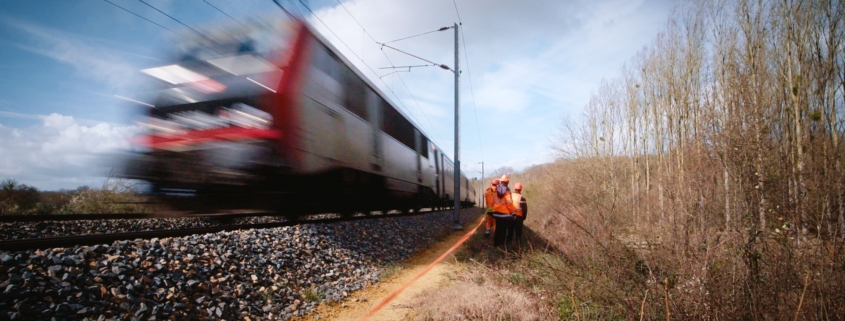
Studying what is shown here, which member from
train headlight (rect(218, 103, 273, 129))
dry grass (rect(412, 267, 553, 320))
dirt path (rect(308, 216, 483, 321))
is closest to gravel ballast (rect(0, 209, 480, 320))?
dirt path (rect(308, 216, 483, 321))

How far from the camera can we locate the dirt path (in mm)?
4074

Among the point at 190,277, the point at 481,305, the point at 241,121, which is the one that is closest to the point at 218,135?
the point at 241,121

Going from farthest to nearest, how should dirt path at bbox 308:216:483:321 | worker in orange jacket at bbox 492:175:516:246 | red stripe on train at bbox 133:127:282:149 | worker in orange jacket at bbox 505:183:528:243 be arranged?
1. worker in orange jacket at bbox 505:183:528:243
2. worker in orange jacket at bbox 492:175:516:246
3. red stripe on train at bbox 133:127:282:149
4. dirt path at bbox 308:216:483:321

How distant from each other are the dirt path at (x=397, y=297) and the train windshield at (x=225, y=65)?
3.24 meters

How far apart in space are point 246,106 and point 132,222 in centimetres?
372

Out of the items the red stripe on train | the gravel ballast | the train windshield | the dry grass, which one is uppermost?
the train windshield

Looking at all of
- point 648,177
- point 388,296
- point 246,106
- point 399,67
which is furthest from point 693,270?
point 648,177

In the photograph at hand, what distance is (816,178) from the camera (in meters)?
4.45

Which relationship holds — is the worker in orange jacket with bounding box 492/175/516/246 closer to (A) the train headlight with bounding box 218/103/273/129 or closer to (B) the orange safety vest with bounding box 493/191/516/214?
(B) the orange safety vest with bounding box 493/191/516/214

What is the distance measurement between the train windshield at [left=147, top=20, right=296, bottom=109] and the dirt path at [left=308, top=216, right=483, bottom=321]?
10.6 ft

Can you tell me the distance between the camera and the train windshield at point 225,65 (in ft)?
17.7

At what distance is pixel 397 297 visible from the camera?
4.74 m

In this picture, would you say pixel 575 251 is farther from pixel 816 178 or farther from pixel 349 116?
pixel 349 116

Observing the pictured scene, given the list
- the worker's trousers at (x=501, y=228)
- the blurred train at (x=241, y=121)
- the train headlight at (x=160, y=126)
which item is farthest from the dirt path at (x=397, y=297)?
the train headlight at (x=160, y=126)
